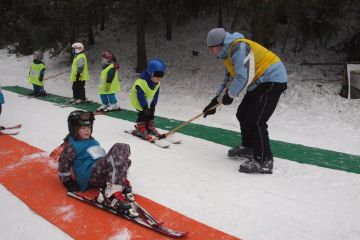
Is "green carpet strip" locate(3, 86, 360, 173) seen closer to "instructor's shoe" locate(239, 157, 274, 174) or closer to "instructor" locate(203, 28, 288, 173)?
"instructor's shoe" locate(239, 157, 274, 174)

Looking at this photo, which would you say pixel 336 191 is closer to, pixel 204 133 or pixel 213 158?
pixel 213 158

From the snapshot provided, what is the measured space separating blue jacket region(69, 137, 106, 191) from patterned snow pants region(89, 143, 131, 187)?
97 mm

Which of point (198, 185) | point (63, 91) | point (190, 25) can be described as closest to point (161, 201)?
point (198, 185)

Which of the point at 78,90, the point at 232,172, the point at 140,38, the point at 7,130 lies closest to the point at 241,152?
the point at 232,172

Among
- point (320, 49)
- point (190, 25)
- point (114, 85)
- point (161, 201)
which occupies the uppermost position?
point (190, 25)

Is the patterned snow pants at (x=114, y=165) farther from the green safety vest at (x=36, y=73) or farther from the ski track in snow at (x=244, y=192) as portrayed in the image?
the green safety vest at (x=36, y=73)

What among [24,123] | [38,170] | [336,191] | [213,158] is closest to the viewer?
[336,191]

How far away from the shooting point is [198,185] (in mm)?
4082

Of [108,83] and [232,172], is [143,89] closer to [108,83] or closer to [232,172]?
[232,172]

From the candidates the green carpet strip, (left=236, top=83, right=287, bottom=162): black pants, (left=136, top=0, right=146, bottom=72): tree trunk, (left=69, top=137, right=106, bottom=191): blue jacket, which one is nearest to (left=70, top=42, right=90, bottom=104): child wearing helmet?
the green carpet strip

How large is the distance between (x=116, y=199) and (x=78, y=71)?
6.72 metres

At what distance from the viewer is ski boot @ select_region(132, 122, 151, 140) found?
6104 millimetres

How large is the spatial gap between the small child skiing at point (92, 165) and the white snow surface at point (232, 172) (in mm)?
449

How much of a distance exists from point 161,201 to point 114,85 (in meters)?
5.54
